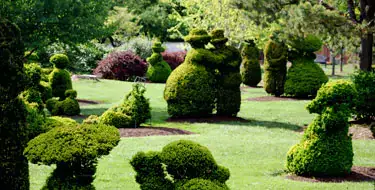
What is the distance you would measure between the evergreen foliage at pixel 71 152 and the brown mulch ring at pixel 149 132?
32.1ft

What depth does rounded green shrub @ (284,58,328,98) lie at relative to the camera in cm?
2795

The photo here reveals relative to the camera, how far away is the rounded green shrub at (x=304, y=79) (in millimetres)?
27953

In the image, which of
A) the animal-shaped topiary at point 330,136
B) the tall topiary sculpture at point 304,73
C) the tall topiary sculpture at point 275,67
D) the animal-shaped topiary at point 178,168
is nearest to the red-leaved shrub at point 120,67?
the tall topiary sculpture at point 275,67

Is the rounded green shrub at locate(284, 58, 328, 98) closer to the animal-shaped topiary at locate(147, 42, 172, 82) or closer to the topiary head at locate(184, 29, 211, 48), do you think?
the topiary head at locate(184, 29, 211, 48)

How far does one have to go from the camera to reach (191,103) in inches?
827

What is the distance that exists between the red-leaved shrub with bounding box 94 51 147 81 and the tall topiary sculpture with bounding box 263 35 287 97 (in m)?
13.2

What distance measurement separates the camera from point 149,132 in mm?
17797

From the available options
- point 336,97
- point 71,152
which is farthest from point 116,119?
point 71,152

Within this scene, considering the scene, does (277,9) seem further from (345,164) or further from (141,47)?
(141,47)

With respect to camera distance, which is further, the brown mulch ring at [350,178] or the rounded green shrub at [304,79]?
the rounded green shrub at [304,79]

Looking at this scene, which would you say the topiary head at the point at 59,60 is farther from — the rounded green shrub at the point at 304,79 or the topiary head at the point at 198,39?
the rounded green shrub at the point at 304,79

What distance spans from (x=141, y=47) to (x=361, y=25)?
2901cm

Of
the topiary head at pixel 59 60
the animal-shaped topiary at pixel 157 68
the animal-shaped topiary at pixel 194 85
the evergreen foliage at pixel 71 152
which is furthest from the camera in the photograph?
the animal-shaped topiary at pixel 157 68

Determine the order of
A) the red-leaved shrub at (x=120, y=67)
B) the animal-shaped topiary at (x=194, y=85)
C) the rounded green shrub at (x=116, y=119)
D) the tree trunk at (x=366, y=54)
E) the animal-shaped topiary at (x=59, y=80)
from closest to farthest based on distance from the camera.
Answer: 1. the rounded green shrub at (x=116, y=119)
2. the animal-shaped topiary at (x=194, y=85)
3. the tree trunk at (x=366, y=54)
4. the animal-shaped topiary at (x=59, y=80)
5. the red-leaved shrub at (x=120, y=67)
